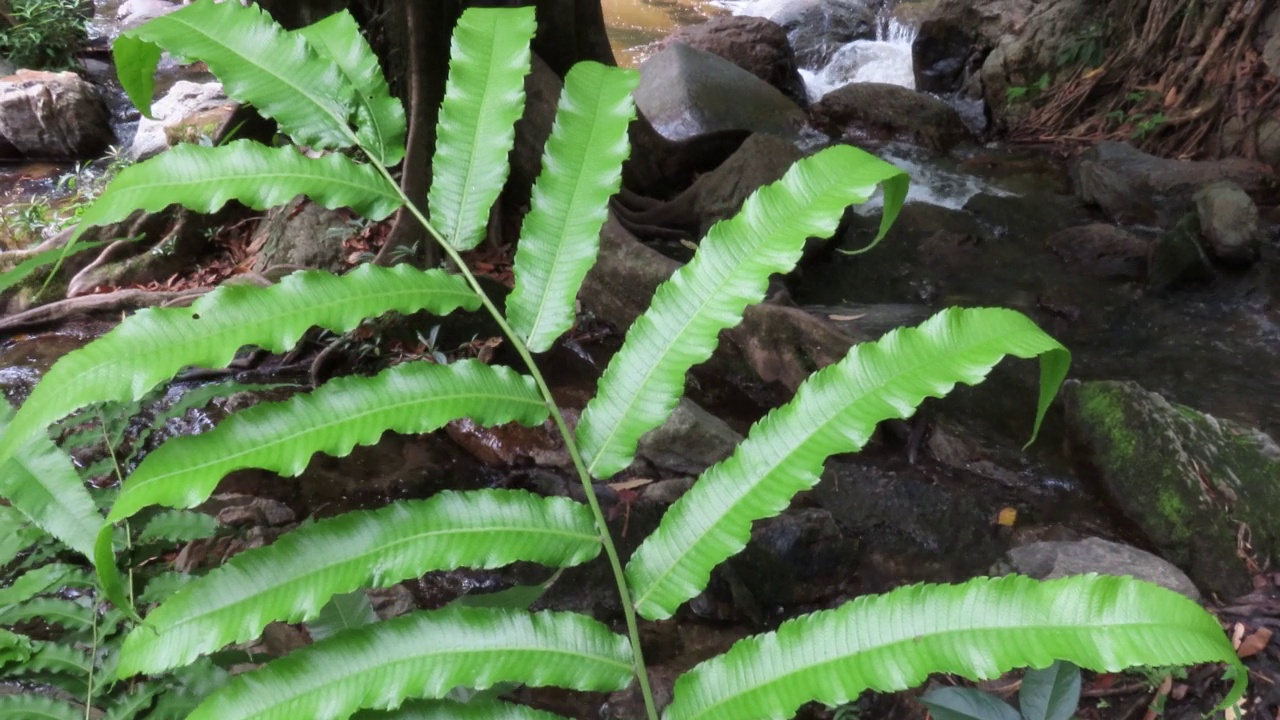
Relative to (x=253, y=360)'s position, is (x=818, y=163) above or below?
above

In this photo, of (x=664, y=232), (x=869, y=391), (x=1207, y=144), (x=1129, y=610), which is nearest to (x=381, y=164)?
(x=869, y=391)

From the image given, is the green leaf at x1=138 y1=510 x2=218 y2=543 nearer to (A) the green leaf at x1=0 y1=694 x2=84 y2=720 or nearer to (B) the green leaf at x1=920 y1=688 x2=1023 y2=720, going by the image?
(A) the green leaf at x1=0 y1=694 x2=84 y2=720

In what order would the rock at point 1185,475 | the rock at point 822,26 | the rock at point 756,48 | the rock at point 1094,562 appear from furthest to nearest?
the rock at point 822,26
the rock at point 756,48
the rock at point 1185,475
the rock at point 1094,562

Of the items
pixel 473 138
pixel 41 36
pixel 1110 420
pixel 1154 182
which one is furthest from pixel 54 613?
pixel 41 36

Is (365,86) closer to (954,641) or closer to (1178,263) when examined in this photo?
(954,641)

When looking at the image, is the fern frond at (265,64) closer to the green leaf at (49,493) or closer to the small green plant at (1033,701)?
the green leaf at (49,493)

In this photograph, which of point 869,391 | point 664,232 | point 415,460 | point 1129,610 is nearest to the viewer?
point 1129,610

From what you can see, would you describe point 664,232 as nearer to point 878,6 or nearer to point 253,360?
point 253,360

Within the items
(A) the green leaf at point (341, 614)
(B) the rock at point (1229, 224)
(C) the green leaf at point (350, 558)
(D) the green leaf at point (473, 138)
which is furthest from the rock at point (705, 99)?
(C) the green leaf at point (350, 558)
